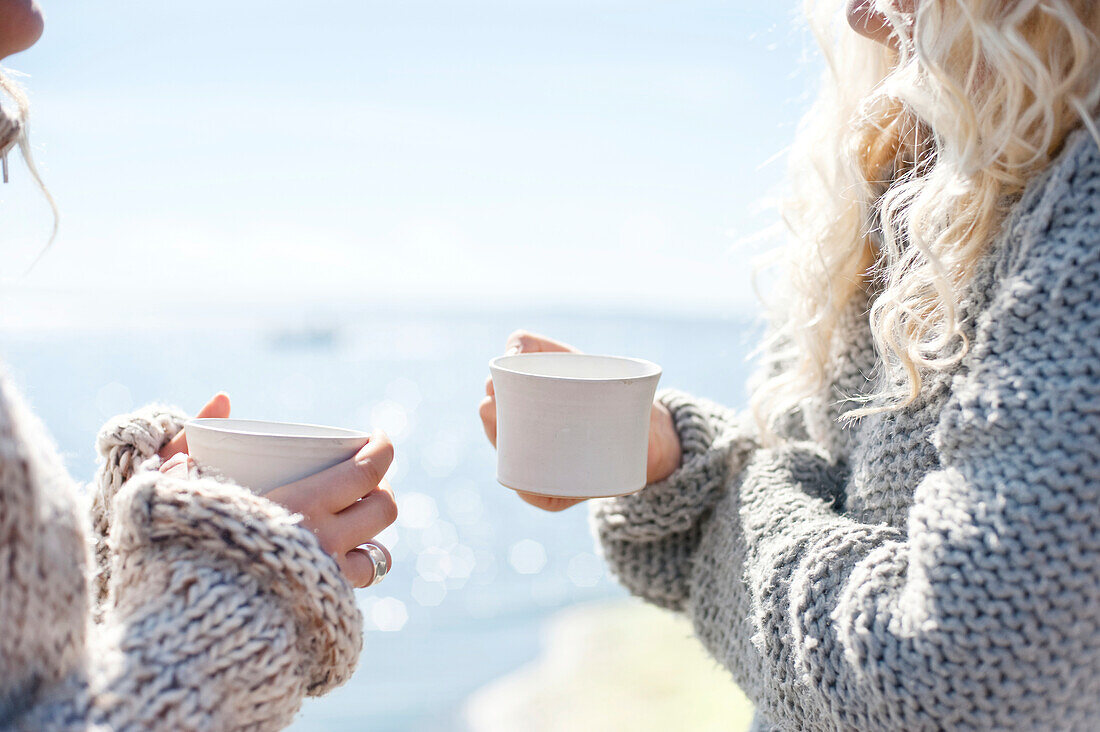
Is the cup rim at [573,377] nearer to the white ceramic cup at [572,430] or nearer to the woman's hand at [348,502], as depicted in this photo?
the white ceramic cup at [572,430]

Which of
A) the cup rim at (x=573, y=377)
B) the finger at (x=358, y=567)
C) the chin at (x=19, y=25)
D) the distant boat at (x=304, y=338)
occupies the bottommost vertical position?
the distant boat at (x=304, y=338)

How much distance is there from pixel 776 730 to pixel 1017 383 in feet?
1.80

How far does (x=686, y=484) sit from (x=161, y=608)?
727mm

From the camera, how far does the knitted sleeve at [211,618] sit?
0.58 metres

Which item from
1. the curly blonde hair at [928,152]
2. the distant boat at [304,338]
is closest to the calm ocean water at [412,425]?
the distant boat at [304,338]

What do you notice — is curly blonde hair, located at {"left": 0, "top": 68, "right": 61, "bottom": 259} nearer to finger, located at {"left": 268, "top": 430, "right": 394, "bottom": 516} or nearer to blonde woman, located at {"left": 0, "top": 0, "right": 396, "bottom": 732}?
blonde woman, located at {"left": 0, "top": 0, "right": 396, "bottom": 732}

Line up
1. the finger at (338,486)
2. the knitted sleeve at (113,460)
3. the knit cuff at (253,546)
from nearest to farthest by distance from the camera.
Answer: the knit cuff at (253,546), the finger at (338,486), the knitted sleeve at (113,460)

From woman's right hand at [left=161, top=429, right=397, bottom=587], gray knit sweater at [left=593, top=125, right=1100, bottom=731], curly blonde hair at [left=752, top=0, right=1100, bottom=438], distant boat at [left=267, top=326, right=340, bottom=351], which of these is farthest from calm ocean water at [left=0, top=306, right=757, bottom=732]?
gray knit sweater at [left=593, top=125, right=1100, bottom=731]

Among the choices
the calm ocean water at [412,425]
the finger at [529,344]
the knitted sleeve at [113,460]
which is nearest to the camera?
the knitted sleeve at [113,460]

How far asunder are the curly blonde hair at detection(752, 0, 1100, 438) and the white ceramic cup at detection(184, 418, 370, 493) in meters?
0.57

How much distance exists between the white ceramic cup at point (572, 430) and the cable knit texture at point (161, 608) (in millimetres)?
305

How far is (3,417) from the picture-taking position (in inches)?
21.2

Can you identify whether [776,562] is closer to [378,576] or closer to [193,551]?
[378,576]

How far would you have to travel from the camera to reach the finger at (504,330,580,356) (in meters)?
1.17
